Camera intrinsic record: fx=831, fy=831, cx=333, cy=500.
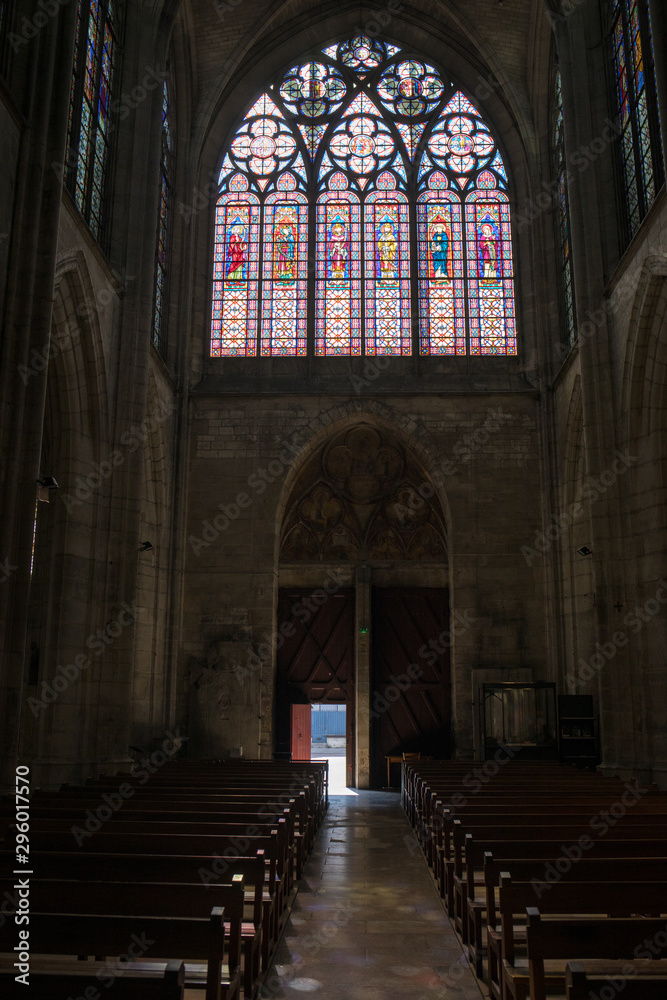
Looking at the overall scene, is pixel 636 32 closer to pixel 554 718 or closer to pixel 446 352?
pixel 446 352

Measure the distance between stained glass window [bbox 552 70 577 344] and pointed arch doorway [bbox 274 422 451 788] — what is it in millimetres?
4430

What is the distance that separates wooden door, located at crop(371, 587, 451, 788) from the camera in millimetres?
17797

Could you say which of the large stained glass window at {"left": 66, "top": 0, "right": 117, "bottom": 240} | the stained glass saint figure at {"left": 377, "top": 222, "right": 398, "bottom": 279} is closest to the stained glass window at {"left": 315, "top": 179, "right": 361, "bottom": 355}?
the stained glass saint figure at {"left": 377, "top": 222, "right": 398, "bottom": 279}

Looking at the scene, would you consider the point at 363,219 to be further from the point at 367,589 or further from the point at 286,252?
the point at 367,589

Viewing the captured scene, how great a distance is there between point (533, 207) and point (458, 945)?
52.7ft

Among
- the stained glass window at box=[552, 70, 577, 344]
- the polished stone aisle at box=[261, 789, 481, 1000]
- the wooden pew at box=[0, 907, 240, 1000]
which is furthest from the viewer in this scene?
the stained glass window at box=[552, 70, 577, 344]

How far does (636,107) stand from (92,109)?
324 inches

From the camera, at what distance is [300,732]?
18.5 meters

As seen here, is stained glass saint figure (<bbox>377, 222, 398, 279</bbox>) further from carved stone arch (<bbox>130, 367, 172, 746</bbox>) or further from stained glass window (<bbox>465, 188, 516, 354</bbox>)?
carved stone arch (<bbox>130, 367, 172, 746</bbox>)

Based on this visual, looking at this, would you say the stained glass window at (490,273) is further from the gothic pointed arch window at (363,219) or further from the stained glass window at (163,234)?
the stained glass window at (163,234)

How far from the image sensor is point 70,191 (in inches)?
454

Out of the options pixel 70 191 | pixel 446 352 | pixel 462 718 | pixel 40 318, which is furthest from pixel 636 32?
pixel 462 718

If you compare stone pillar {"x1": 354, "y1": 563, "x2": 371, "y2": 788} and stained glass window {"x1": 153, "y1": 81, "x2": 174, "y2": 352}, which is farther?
stone pillar {"x1": 354, "y1": 563, "x2": 371, "y2": 788}

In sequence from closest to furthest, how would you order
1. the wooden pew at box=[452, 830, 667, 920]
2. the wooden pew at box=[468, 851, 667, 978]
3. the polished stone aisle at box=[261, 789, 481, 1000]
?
the wooden pew at box=[468, 851, 667, 978] < the polished stone aisle at box=[261, 789, 481, 1000] < the wooden pew at box=[452, 830, 667, 920]
